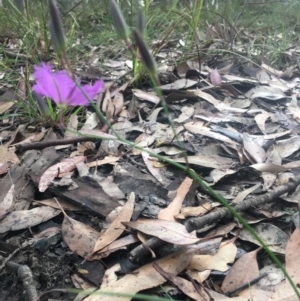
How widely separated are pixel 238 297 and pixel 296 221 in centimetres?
24

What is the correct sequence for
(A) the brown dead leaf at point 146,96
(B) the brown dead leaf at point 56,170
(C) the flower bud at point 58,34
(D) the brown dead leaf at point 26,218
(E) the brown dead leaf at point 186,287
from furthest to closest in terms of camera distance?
(A) the brown dead leaf at point 146,96 < (B) the brown dead leaf at point 56,170 < (D) the brown dead leaf at point 26,218 < (E) the brown dead leaf at point 186,287 < (C) the flower bud at point 58,34

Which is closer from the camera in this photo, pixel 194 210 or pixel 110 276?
pixel 110 276

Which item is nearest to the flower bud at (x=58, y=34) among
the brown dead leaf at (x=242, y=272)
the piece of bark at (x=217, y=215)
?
the piece of bark at (x=217, y=215)

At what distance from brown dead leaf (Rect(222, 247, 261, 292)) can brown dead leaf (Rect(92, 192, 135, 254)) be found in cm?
22

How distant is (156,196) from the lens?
982 mm

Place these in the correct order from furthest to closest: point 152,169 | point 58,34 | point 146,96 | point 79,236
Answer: point 146,96 < point 152,169 < point 79,236 < point 58,34

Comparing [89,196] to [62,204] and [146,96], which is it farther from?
[146,96]

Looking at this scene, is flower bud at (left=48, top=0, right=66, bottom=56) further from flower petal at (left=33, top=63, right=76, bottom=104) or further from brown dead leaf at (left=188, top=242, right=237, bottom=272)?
brown dead leaf at (left=188, top=242, right=237, bottom=272)

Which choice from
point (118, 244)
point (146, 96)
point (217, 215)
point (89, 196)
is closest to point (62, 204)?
point (89, 196)

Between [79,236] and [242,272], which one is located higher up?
[79,236]

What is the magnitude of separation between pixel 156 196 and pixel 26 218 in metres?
0.28

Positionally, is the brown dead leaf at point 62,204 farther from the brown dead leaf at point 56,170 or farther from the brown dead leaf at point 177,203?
the brown dead leaf at point 177,203

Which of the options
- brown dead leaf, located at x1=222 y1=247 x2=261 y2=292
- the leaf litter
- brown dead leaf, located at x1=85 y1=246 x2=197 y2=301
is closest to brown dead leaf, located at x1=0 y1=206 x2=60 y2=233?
the leaf litter

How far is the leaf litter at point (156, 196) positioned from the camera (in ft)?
2.54
